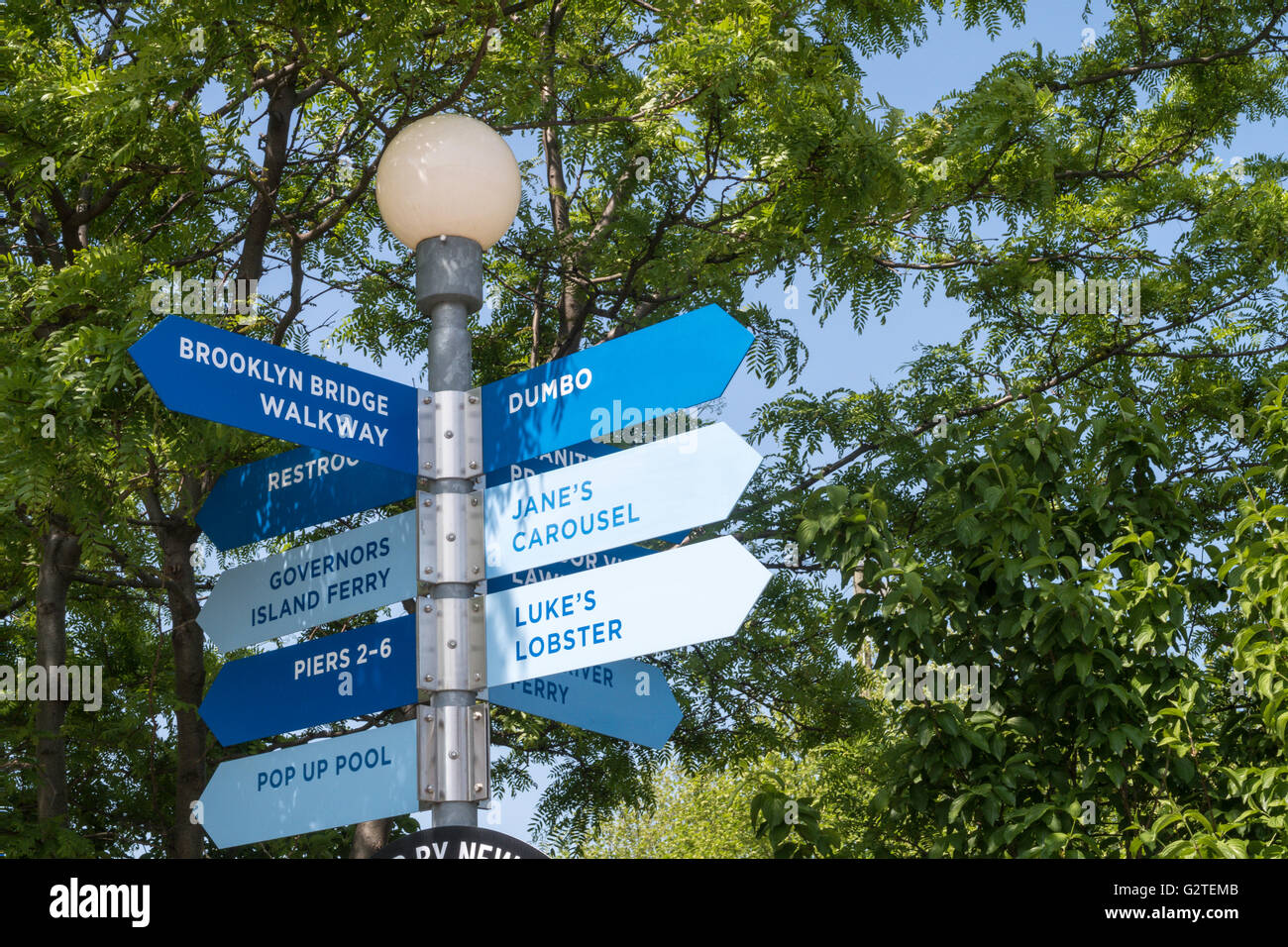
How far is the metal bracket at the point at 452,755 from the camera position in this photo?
11.7ft

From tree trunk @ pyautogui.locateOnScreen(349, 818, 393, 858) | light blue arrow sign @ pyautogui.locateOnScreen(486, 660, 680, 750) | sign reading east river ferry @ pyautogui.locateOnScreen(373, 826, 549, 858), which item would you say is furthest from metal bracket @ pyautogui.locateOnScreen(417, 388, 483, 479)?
tree trunk @ pyautogui.locateOnScreen(349, 818, 393, 858)

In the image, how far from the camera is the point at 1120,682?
5.39 m

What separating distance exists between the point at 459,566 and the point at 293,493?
1.00 meters

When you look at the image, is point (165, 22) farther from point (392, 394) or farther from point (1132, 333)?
point (1132, 333)

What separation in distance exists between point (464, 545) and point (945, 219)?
19.7 feet

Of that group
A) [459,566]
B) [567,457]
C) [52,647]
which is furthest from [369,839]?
[459,566]

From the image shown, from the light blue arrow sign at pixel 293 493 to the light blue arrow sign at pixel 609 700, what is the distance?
29.8 inches

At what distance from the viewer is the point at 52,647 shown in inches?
298

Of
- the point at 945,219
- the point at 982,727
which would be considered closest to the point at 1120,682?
the point at 982,727

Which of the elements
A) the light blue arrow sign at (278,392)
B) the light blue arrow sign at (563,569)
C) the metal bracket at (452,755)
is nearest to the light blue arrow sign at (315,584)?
the light blue arrow sign at (278,392)

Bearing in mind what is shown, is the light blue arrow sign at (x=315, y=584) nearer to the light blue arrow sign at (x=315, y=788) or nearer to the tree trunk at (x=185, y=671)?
the light blue arrow sign at (x=315, y=788)

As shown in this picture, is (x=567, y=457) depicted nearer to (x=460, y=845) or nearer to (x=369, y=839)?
(x=460, y=845)
